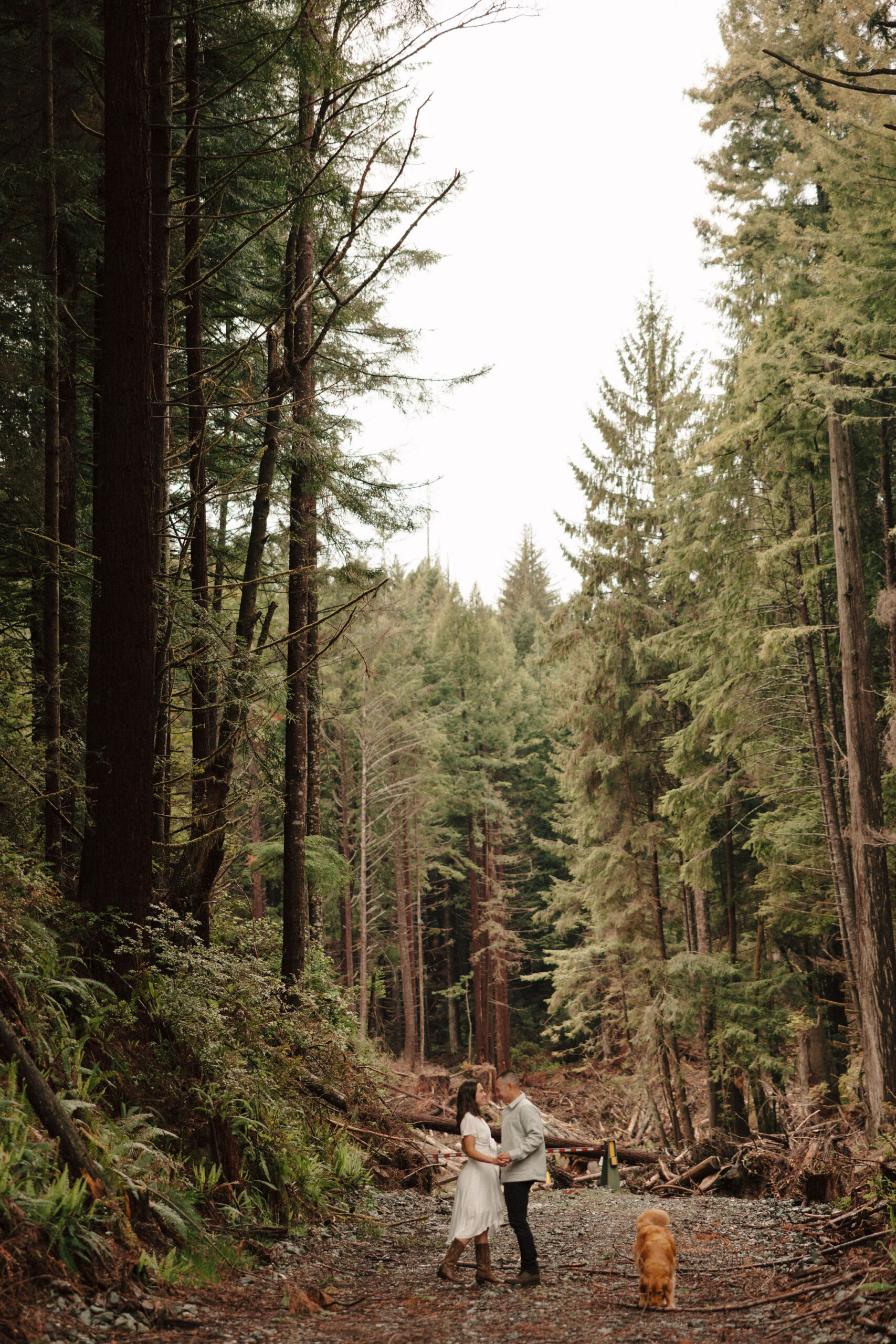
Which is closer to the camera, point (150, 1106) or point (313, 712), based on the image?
point (150, 1106)

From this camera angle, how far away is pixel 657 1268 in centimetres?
514

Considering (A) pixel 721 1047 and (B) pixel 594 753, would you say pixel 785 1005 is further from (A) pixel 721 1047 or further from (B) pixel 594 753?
(B) pixel 594 753

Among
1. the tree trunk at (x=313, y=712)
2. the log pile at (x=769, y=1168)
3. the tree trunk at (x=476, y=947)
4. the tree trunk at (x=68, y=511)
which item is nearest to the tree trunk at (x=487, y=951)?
the tree trunk at (x=476, y=947)

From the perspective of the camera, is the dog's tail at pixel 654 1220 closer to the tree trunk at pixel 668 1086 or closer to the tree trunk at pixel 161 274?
the tree trunk at pixel 161 274

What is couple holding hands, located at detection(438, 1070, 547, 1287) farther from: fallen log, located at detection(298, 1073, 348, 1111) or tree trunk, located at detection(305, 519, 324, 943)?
tree trunk, located at detection(305, 519, 324, 943)

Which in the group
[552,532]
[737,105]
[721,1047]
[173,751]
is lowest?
[721,1047]

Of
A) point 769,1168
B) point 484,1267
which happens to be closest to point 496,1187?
point 484,1267

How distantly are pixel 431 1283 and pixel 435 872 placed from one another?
115 feet

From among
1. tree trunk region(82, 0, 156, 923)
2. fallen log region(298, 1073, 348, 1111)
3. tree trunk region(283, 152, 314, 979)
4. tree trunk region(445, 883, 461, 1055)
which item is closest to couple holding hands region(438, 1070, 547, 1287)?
tree trunk region(82, 0, 156, 923)

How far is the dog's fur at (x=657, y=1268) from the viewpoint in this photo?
5145mm

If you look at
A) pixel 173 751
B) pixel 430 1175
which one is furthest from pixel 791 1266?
pixel 173 751

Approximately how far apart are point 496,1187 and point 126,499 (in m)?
5.49

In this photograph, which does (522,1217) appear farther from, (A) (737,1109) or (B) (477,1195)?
(A) (737,1109)

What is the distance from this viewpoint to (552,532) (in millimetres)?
21188
